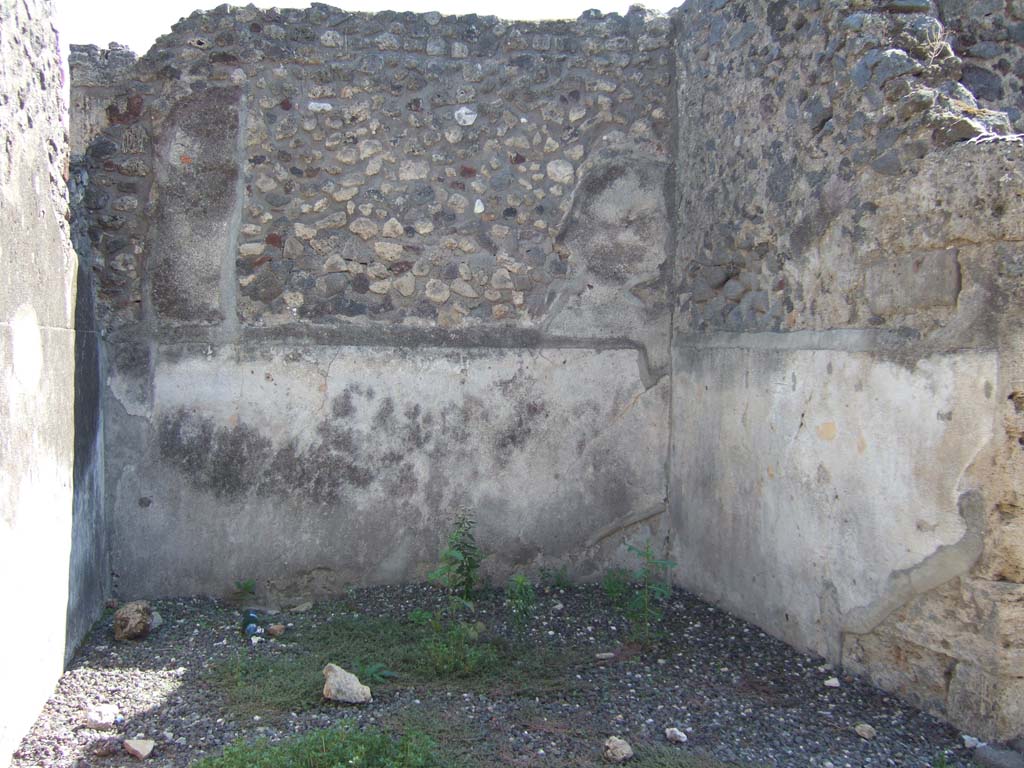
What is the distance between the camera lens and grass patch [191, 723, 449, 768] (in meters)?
2.67

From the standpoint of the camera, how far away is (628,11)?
15.4 feet

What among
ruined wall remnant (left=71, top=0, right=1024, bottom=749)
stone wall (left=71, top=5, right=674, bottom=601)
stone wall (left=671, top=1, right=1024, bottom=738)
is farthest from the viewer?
stone wall (left=71, top=5, right=674, bottom=601)

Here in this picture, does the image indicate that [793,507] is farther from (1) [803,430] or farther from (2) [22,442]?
(2) [22,442]

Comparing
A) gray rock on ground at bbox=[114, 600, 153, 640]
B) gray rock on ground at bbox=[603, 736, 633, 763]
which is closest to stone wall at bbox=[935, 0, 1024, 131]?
gray rock on ground at bbox=[603, 736, 633, 763]

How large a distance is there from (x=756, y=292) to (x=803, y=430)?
0.74 m

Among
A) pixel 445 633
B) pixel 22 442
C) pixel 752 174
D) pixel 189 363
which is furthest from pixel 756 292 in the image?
pixel 22 442

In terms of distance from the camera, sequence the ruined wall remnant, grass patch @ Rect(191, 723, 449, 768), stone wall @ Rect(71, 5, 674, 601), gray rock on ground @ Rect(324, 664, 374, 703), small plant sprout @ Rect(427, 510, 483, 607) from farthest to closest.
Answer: stone wall @ Rect(71, 5, 674, 601), small plant sprout @ Rect(427, 510, 483, 607), the ruined wall remnant, gray rock on ground @ Rect(324, 664, 374, 703), grass patch @ Rect(191, 723, 449, 768)

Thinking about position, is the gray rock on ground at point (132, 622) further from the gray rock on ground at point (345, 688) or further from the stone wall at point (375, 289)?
the gray rock on ground at point (345, 688)

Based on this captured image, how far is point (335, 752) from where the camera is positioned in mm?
2742

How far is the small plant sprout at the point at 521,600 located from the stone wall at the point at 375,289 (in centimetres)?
27

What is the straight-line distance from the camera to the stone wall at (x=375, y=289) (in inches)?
171

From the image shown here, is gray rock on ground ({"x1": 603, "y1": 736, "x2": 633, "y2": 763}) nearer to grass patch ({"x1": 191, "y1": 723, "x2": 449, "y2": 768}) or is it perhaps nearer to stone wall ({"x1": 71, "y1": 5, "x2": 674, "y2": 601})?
grass patch ({"x1": 191, "y1": 723, "x2": 449, "y2": 768})

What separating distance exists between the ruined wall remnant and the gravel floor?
33 centimetres

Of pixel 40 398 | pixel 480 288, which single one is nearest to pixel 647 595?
pixel 480 288
